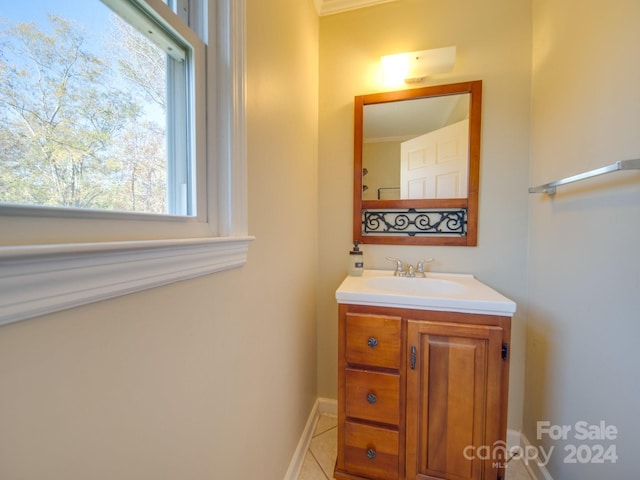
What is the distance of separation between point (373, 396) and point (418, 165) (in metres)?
1.21

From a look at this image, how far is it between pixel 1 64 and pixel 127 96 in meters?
0.17

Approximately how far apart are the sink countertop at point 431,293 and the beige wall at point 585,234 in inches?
10.5

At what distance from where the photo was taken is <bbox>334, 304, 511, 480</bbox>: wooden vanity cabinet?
1015 millimetres

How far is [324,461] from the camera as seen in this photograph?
132 cm

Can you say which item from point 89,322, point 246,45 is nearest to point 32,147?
point 89,322

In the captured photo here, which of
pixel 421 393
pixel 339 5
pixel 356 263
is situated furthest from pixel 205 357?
pixel 339 5

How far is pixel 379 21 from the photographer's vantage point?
58.9 inches

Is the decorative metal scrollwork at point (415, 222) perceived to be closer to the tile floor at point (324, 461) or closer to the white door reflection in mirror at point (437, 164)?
the white door reflection in mirror at point (437, 164)

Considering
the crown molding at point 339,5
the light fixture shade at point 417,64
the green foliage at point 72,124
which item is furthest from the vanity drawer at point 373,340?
the crown molding at point 339,5

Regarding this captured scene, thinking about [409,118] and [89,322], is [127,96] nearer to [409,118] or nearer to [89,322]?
[89,322]

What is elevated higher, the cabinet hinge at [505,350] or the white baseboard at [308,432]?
the cabinet hinge at [505,350]

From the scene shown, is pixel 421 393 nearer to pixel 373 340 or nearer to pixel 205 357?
pixel 373 340

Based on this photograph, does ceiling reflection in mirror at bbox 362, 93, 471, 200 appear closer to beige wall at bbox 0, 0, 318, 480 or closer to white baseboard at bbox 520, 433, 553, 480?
beige wall at bbox 0, 0, 318, 480

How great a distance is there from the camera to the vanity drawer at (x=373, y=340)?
1094 millimetres
